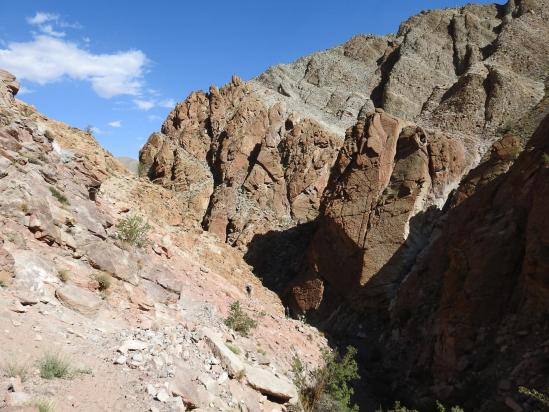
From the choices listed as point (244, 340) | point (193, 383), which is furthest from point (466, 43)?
point (193, 383)

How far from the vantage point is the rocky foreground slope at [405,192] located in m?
12.1

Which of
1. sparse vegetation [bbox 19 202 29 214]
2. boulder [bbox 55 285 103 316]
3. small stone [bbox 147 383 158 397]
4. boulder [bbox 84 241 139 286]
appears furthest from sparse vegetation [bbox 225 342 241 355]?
sparse vegetation [bbox 19 202 29 214]

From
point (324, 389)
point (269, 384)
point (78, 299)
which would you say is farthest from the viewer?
point (324, 389)

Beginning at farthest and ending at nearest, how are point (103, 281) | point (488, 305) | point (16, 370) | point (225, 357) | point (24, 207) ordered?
1. point (488, 305)
2. point (225, 357)
3. point (103, 281)
4. point (24, 207)
5. point (16, 370)

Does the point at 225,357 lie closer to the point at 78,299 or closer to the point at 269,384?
the point at 269,384

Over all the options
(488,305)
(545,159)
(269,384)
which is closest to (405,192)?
(545,159)

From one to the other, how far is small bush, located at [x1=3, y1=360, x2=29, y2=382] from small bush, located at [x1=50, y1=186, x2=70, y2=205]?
5.18m

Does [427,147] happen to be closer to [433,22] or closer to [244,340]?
[244,340]

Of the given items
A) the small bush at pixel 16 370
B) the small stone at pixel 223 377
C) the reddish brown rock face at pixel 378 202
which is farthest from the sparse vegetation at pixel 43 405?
the reddish brown rock face at pixel 378 202

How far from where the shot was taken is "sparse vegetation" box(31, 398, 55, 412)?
16.5 ft

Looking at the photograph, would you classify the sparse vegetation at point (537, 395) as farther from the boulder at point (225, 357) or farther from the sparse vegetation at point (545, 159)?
the sparse vegetation at point (545, 159)

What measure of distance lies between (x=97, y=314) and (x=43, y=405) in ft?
9.49

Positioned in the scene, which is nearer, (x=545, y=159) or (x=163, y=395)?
(x=163, y=395)

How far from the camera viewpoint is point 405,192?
20484mm
